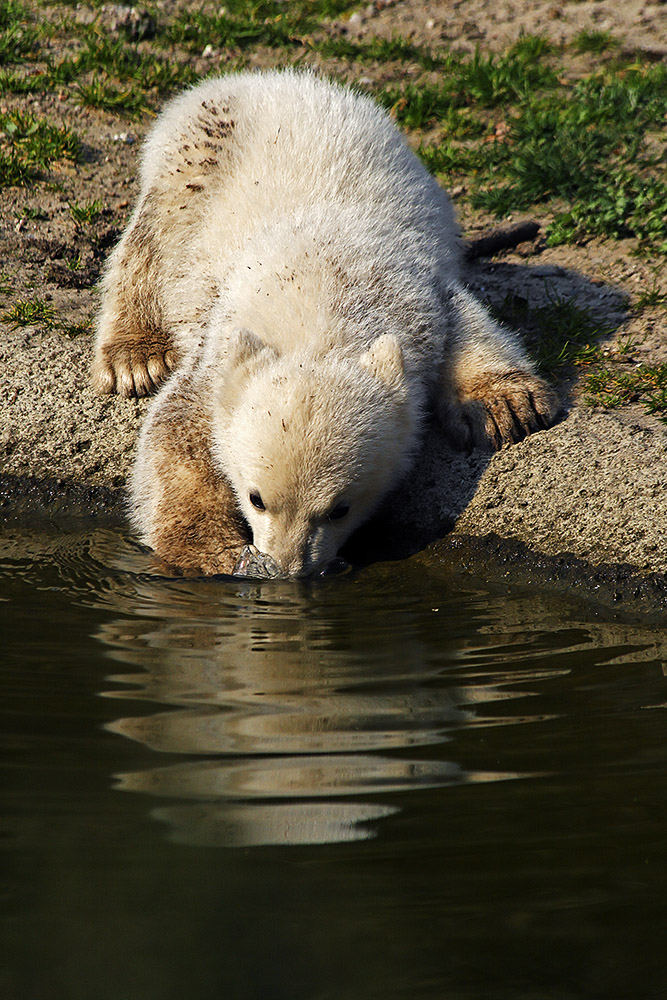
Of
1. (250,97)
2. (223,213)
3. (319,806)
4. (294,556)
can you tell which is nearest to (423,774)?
(319,806)

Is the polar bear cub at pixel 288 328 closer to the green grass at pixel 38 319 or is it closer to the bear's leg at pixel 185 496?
the bear's leg at pixel 185 496

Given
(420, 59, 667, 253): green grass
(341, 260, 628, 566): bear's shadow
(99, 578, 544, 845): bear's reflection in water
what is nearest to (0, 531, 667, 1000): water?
(99, 578, 544, 845): bear's reflection in water

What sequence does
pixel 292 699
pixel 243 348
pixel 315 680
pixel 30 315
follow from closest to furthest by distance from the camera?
pixel 292 699 < pixel 315 680 < pixel 243 348 < pixel 30 315

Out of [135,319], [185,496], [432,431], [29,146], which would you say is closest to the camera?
[185,496]

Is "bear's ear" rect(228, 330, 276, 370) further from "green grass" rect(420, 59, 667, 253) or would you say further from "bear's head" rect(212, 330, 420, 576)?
"green grass" rect(420, 59, 667, 253)

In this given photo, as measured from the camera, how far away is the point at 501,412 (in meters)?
5.39

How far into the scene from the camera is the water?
2.46 m

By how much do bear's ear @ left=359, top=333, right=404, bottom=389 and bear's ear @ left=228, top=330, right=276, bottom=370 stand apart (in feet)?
1.36

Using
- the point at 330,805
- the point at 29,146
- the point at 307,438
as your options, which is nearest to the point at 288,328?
the point at 307,438

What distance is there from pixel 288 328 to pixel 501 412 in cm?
112

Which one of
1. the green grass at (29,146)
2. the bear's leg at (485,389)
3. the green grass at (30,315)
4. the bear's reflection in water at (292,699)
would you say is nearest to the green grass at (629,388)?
the bear's leg at (485,389)

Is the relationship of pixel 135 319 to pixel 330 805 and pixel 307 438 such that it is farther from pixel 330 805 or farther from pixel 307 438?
pixel 330 805

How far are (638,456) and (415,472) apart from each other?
1.06 metres

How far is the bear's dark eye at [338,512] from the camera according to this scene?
15.6ft
